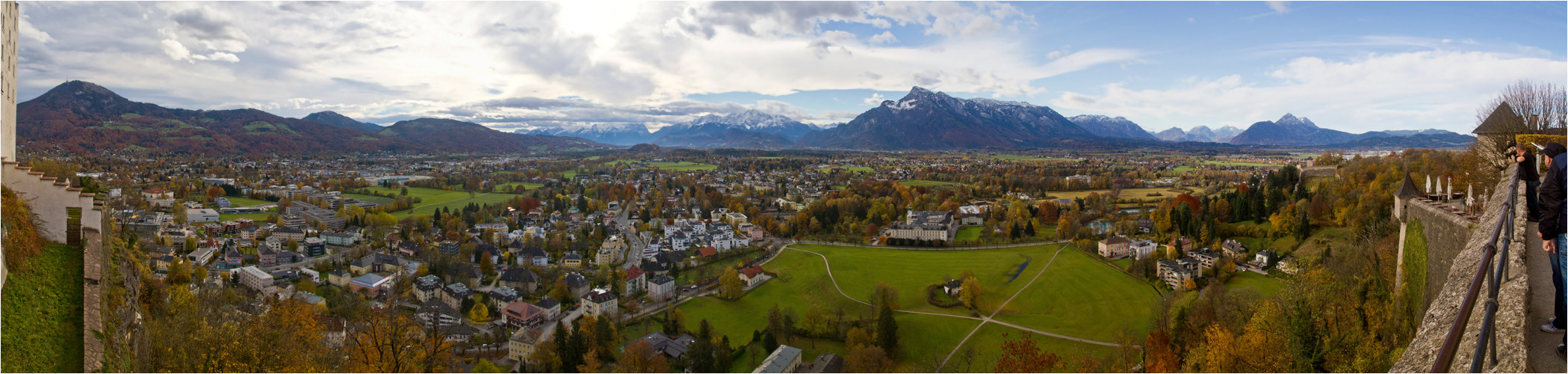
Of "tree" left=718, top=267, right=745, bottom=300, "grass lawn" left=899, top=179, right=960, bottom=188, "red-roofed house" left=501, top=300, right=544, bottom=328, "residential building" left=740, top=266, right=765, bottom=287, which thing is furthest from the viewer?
"grass lawn" left=899, top=179, right=960, bottom=188

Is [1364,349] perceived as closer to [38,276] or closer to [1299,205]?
[38,276]

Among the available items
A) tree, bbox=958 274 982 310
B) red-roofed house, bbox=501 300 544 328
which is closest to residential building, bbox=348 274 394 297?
red-roofed house, bbox=501 300 544 328

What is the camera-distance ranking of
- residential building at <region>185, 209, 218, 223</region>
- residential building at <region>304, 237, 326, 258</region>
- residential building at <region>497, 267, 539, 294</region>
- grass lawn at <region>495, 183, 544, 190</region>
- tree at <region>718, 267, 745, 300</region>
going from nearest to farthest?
1. tree at <region>718, 267, 745, 300</region>
2. residential building at <region>497, 267, 539, 294</region>
3. residential building at <region>304, 237, 326, 258</region>
4. residential building at <region>185, 209, 218, 223</region>
5. grass lawn at <region>495, 183, 544, 190</region>

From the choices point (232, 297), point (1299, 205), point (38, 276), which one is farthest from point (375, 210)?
point (1299, 205)

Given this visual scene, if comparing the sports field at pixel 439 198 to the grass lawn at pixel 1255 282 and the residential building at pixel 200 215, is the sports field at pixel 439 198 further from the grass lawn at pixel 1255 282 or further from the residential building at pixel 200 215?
the grass lawn at pixel 1255 282

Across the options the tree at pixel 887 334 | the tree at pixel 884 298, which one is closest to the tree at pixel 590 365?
the tree at pixel 887 334

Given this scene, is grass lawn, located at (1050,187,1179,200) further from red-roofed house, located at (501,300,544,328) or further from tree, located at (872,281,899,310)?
red-roofed house, located at (501,300,544,328)

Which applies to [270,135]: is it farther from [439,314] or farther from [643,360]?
[643,360]

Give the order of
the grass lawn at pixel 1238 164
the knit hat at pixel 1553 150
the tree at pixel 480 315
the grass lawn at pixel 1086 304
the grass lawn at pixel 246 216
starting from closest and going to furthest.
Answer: the knit hat at pixel 1553 150 → the grass lawn at pixel 1086 304 → the tree at pixel 480 315 → the grass lawn at pixel 246 216 → the grass lawn at pixel 1238 164
